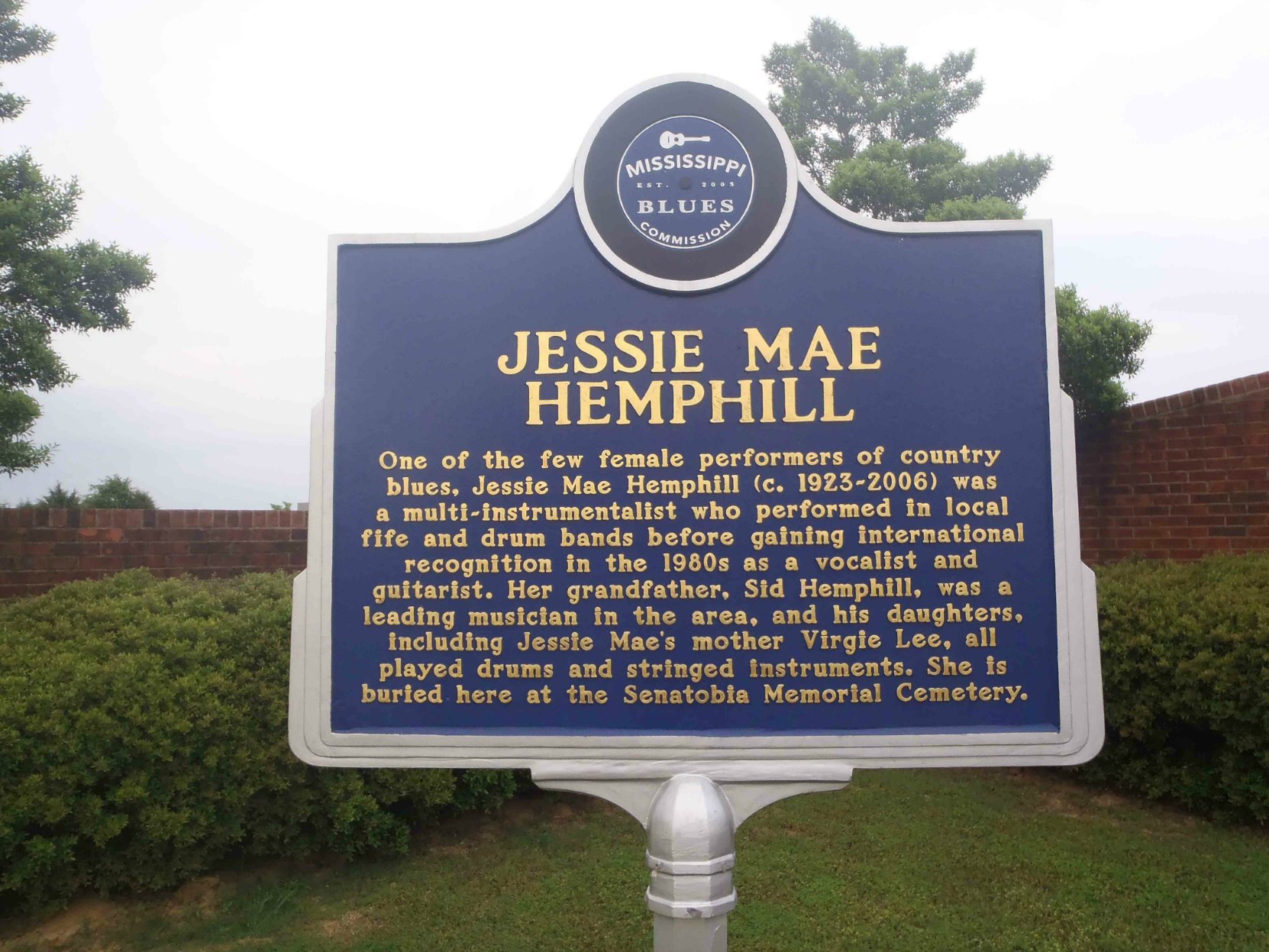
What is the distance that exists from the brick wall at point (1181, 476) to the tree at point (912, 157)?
33cm

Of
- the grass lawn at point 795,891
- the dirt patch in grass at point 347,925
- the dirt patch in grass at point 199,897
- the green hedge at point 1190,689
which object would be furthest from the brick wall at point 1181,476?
the dirt patch in grass at point 199,897

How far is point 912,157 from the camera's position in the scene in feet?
35.7

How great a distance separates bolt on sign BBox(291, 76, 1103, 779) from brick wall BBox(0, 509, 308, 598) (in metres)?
4.20

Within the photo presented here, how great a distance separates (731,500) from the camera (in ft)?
7.61

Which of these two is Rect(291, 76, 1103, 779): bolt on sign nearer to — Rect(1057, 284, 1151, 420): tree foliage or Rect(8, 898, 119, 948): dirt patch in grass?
Rect(8, 898, 119, 948): dirt patch in grass

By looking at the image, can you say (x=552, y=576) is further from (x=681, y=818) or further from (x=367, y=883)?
(x=367, y=883)

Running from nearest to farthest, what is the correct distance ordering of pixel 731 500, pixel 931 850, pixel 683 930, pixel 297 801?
pixel 683 930, pixel 731 500, pixel 297 801, pixel 931 850

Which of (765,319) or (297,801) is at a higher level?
(765,319)

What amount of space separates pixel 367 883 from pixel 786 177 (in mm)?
3557

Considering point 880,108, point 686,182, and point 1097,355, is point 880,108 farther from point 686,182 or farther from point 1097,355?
point 686,182

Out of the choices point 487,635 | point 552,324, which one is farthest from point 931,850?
point 552,324

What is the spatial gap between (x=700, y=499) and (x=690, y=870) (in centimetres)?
88

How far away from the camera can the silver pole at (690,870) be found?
213 cm

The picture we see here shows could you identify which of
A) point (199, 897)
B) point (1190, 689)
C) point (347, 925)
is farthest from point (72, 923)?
point (1190, 689)
